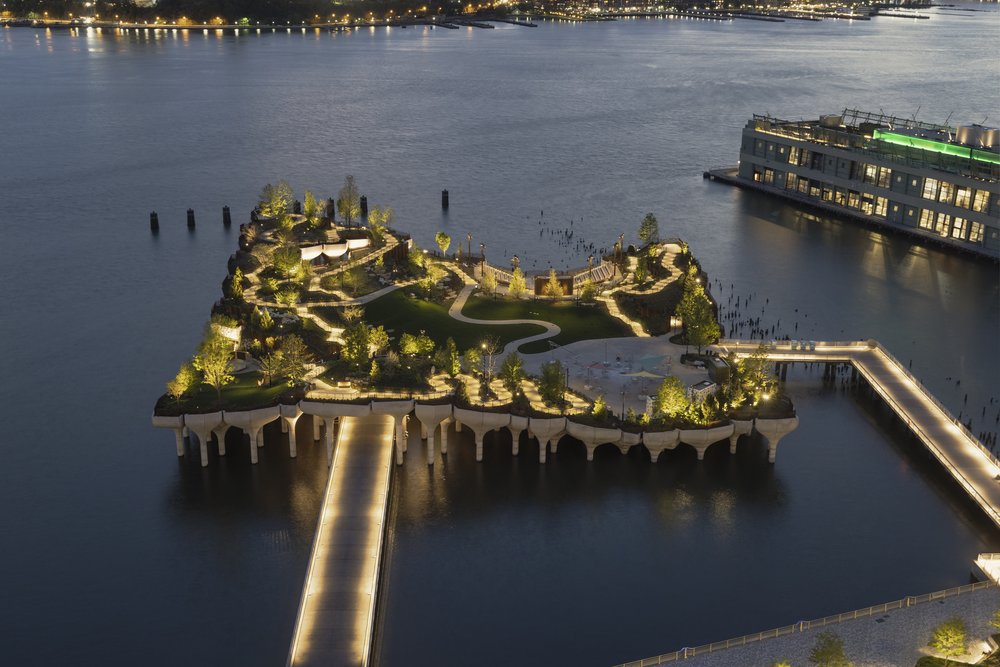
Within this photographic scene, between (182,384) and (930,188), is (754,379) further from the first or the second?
(930,188)

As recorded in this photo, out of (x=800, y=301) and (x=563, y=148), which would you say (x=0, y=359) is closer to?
(x=800, y=301)

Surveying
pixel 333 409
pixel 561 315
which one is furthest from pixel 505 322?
pixel 333 409

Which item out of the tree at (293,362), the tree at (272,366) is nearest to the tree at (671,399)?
the tree at (293,362)

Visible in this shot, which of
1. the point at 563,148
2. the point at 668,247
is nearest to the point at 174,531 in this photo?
the point at 668,247

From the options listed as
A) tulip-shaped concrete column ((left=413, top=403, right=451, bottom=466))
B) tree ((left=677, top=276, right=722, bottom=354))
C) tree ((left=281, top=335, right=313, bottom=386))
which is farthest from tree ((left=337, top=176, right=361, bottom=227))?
tulip-shaped concrete column ((left=413, top=403, right=451, bottom=466))

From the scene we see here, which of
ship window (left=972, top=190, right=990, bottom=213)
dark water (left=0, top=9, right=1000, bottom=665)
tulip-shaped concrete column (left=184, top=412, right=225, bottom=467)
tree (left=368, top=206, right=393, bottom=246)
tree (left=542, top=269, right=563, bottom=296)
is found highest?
ship window (left=972, top=190, right=990, bottom=213)

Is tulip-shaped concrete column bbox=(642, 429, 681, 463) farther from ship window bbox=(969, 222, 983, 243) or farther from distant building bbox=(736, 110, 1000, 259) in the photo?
ship window bbox=(969, 222, 983, 243)
